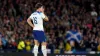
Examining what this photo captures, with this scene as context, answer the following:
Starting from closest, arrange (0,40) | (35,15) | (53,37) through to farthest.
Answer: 1. (35,15)
2. (0,40)
3. (53,37)

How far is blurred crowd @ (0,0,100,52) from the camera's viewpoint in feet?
85.9

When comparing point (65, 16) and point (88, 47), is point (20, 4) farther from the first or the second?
point (88, 47)

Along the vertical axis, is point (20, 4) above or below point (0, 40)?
above

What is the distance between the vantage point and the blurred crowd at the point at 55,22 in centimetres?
2617

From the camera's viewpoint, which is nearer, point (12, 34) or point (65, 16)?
point (12, 34)

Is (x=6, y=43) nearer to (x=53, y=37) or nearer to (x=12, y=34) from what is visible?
(x=12, y=34)

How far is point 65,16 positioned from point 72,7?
1706 millimetres

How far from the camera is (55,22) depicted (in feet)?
95.2

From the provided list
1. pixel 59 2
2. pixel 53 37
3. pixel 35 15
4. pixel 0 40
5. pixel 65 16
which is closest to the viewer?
pixel 35 15

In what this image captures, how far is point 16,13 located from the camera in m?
29.8

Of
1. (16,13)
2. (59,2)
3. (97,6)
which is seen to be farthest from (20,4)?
(97,6)

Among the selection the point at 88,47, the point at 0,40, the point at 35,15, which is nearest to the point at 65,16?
the point at 88,47

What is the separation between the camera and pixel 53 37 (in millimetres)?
27000

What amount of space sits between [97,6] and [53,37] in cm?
623
